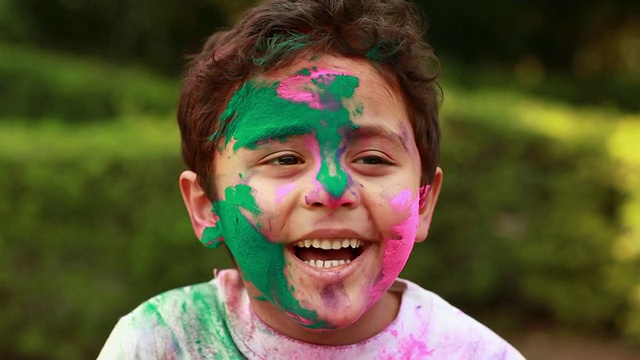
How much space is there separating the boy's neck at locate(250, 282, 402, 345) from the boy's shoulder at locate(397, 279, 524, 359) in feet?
0.21

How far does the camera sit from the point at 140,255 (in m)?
5.24

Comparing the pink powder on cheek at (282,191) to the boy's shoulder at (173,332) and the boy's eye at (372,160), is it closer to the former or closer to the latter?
the boy's eye at (372,160)

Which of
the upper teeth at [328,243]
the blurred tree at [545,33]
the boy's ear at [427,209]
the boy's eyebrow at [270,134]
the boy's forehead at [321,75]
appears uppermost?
the boy's forehead at [321,75]

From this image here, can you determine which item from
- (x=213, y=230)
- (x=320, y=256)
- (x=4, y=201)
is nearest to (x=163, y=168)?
(x=4, y=201)

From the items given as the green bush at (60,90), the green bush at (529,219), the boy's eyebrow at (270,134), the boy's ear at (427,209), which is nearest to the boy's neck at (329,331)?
the boy's ear at (427,209)

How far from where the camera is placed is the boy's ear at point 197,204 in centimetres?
221

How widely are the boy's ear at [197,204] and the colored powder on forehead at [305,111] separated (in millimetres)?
290

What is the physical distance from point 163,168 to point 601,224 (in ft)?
11.2

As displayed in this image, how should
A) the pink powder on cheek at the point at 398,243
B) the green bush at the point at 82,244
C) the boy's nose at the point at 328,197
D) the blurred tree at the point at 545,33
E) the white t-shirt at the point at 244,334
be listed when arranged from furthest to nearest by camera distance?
the blurred tree at the point at 545,33 < the green bush at the point at 82,244 < the white t-shirt at the point at 244,334 < the pink powder on cheek at the point at 398,243 < the boy's nose at the point at 328,197

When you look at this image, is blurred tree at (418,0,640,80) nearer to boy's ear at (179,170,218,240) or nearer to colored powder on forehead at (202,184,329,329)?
boy's ear at (179,170,218,240)

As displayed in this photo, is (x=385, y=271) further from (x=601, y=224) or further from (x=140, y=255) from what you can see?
(x=601, y=224)

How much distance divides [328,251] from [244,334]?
16.1 inches

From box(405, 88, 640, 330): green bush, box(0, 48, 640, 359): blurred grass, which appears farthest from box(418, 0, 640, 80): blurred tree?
box(405, 88, 640, 330): green bush

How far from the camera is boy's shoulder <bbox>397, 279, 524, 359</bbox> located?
2.21 m
